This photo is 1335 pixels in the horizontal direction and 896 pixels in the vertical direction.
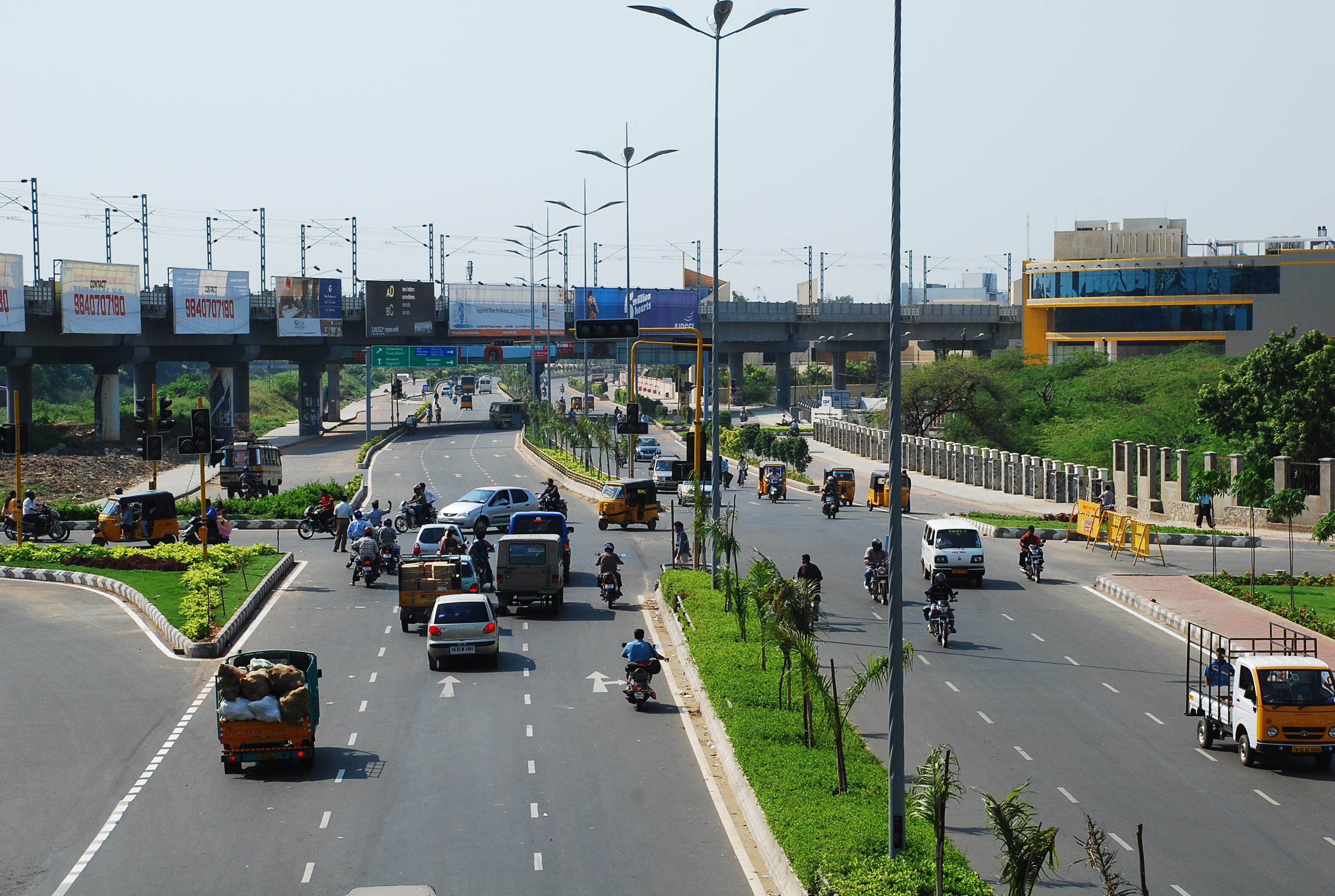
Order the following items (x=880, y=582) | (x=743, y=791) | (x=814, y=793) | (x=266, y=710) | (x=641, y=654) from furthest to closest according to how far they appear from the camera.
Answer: (x=880, y=582), (x=641, y=654), (x=266, y=710), (x=743, y=791), (x=814, y=793)

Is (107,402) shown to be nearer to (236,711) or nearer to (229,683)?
(229,683)

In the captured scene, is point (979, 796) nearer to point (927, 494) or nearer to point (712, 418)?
point (712, 418)

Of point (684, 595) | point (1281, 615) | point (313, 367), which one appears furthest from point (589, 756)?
point (313, 367)

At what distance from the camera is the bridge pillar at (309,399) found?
96.8 metres

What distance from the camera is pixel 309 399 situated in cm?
9712

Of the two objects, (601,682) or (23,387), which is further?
(23,387)

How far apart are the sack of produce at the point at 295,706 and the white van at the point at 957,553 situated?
20.1 meters

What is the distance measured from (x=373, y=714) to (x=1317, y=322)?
89587mm

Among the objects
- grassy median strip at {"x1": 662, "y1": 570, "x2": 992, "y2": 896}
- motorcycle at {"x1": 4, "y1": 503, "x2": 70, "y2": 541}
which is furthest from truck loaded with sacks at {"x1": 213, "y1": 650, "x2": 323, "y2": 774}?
motorcycle at {"x1": 4, "y1": 503, "x2": 70, "y2": 541}

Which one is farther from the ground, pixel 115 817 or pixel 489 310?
pixel 489 310

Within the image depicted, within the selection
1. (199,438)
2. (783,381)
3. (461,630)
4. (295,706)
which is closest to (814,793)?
(295,706)

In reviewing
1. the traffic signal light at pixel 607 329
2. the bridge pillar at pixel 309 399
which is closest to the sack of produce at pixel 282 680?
the traffic signal light at pixel 607 329

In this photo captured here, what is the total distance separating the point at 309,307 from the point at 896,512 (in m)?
82.3

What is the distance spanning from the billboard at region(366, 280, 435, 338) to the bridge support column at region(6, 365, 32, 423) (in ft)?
78.8
